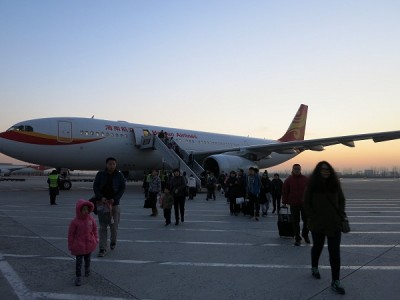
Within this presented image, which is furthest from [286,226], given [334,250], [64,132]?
[64,132]

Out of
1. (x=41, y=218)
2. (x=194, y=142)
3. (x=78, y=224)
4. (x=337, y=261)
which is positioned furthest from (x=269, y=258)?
(x=194, y=142)

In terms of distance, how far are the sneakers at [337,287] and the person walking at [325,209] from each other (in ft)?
0.49

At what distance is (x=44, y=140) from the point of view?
1850cm

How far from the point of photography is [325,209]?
4.54 m

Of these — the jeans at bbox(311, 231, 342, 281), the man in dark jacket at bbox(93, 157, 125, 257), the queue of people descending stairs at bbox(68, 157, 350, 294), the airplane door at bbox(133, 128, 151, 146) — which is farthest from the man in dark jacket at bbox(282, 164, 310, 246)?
the airplane door at bbox(133, 128, 151, 146)

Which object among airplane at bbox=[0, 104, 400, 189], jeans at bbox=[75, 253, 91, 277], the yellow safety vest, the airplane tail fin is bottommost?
jeans at bbox=[75, 253, 91, 277]

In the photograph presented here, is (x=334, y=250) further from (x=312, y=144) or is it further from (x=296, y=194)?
(x=312, y=144)

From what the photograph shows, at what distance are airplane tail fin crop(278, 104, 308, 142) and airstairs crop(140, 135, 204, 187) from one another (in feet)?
51.5

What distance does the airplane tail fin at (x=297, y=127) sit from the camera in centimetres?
3666

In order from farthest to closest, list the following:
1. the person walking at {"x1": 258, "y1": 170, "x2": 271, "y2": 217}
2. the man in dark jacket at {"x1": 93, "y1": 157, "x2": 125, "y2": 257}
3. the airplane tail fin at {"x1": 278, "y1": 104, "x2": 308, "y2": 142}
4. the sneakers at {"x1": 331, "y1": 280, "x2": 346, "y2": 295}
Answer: the airplane tail fin at {"x1": 278, "y1": 104, "x2": 308, "y2": 142} < the person walking at {"x1": 258, "y1": 170, "x2": 271, "y2": 217} < the man in dark jacket at {"x1": 93, "y1": 157, "x2": 125, "y2": 257} < the sneakers at {"x1": 331, "y1": 280, "x2": 346, "y2": 295}

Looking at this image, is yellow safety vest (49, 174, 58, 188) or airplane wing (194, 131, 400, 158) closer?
yellow safety vest (49, 174, 58, 188)

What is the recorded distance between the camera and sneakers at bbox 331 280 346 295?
13.5 ft

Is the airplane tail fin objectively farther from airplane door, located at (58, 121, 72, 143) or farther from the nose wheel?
airplane door, located at (58, 121, 72, 143)

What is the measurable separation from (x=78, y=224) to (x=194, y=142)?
21.6m
